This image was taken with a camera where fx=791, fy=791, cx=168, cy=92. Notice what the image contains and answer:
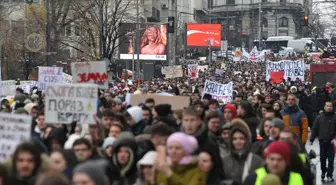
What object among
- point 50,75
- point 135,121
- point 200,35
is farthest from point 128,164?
point 200,35

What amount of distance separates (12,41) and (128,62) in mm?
22506

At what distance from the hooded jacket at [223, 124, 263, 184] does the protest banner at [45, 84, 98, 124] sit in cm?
232

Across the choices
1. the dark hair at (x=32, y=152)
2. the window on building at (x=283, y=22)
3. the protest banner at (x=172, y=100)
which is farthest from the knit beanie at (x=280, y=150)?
the window on building at (x=283, y=22)

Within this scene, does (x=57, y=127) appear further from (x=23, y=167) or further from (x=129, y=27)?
(x=129, y=27)

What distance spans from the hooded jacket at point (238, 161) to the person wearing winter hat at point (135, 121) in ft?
11.2

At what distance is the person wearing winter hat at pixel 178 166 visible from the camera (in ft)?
22.1

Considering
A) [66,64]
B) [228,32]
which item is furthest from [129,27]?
[228,32]

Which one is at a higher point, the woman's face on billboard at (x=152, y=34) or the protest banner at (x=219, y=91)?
the woman's face on billboard at (x=152, y=34)

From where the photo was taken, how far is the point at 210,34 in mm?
80750

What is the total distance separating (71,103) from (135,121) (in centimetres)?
169

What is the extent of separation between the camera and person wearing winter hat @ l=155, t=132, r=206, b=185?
22.1 ft

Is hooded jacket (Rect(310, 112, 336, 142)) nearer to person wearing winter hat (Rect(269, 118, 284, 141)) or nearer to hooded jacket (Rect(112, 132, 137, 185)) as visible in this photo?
person wearing winter hat (Rect(269, 118, 284, 141))

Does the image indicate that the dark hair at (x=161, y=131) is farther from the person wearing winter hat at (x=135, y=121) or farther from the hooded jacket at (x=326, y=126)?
the hooded jacket at (x=326, y=126)

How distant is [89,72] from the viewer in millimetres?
12375
